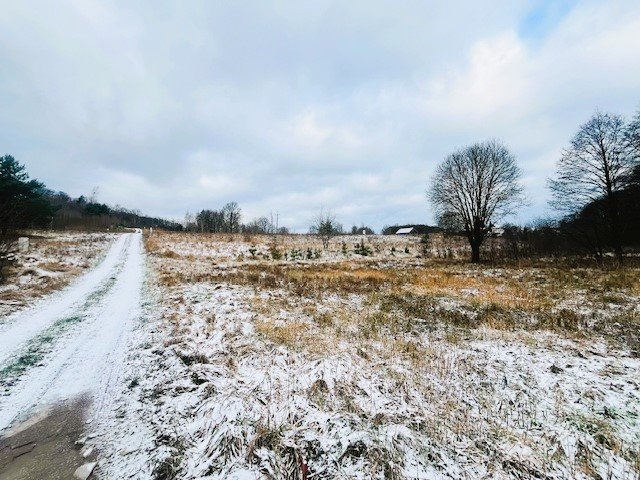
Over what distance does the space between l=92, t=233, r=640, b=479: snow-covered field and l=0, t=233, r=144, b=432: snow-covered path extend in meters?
0.57

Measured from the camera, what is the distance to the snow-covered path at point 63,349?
Answer: 469 cm

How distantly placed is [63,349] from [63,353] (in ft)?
0.81

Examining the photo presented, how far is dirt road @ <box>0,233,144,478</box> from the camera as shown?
4500mm

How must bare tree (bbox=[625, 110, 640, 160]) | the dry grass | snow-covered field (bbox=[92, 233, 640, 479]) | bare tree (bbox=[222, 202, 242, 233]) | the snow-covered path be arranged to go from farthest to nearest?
bare tree (bbox=[222, 202, 242, 233]) → bare tree (bbox=[625, 110, 640, 160]) → the dry grass → the snow-covered path → snow-covered field (bbox=[92, 233, 640, 479])

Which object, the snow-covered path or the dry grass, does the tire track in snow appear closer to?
the snow-covered path

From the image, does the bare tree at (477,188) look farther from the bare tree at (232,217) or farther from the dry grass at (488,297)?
the bare tree at (232,217)

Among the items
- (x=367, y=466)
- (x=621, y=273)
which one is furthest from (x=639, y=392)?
(x=621, y=273)

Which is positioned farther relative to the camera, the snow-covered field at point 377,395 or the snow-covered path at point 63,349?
the snow-covered path at point 63,349

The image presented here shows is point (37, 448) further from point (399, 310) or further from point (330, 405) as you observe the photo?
point (399, 310)

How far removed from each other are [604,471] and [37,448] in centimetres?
650

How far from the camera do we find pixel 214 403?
430 centimetres

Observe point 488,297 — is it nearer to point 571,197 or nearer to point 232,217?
point 571,197

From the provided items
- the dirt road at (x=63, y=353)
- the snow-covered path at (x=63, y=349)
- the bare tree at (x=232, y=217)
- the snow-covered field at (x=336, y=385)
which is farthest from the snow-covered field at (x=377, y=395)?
the bare tree at (x=232, y=217)

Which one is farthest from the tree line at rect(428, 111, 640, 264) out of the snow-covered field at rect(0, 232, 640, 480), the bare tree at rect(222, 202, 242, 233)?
the bare tree at rect(222, 202, 242, 233)
